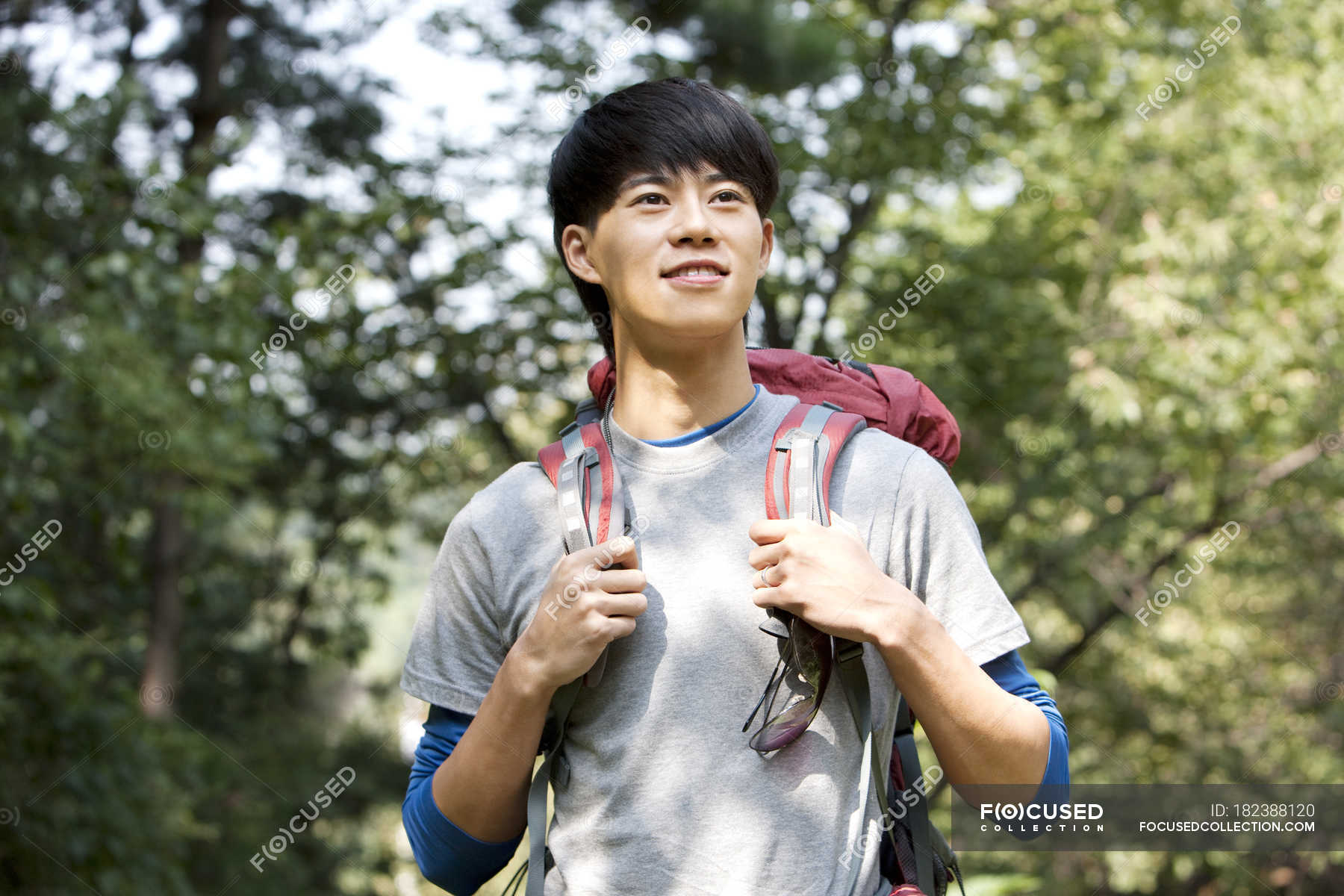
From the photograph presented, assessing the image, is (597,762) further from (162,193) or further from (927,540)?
(162,193)

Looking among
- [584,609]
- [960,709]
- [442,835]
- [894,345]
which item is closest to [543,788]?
[442,835]

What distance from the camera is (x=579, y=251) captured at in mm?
1741

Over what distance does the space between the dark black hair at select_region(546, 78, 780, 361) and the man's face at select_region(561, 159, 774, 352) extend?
0.07 feet

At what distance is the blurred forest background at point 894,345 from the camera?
6.29 meters

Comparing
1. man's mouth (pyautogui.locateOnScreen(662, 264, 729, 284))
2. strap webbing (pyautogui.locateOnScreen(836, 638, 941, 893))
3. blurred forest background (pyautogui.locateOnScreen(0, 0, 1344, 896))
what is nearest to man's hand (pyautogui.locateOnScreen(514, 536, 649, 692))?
strap webbing (pyautogui.locateOnScreen(836, 638, 941, 893))

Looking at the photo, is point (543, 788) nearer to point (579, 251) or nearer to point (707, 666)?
point (707, 666)

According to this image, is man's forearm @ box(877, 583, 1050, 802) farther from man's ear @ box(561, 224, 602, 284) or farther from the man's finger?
man's ear @ box(561, 224, 602, 284)

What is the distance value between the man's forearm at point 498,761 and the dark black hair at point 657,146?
1.99ft

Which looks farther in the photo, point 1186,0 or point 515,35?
point 1186,0

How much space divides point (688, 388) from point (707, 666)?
15.3 inches

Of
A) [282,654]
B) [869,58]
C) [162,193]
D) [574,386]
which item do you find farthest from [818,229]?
[282,654]

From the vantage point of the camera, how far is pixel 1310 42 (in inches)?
346

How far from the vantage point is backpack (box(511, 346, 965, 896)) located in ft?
4.63

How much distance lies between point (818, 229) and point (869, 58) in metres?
1.17
